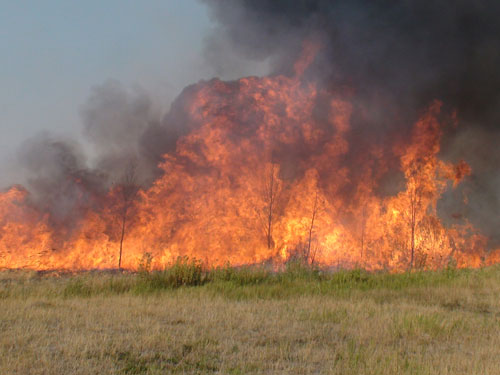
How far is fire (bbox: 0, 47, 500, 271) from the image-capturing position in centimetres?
2188

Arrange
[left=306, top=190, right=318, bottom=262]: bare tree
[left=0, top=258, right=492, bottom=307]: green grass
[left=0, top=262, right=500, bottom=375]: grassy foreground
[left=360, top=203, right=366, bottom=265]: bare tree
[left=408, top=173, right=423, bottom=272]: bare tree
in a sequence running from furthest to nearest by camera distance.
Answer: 1. [left=360, top=203, right=366, bottom=265]: bare tree
2. [left=306, top=190, right=318, bottom=262]: bare tree
3. [left=408, top=173, right=423, bottom=272]: bare tree
4. [left=0, top=258, right=492, bottom=307]: green grass
5. [left=0, top=262, right=500, bottom=375]: grassy foreground

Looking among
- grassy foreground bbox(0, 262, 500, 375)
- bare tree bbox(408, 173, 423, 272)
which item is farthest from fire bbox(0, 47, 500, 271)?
grassy foreground bbox(0, 262, 500, 375)

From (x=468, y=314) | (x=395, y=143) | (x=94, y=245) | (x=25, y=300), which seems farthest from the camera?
(x=395, y=143)

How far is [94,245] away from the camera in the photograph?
890 inches

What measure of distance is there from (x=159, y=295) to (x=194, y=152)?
1758 cm

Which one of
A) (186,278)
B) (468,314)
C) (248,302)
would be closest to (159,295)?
(186,278)

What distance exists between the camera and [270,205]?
24.1 meters

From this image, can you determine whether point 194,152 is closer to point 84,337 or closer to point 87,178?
point 87,178

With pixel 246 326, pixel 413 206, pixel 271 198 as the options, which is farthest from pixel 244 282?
pixel 413 206

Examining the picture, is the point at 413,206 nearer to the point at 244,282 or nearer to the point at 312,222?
the point at 312,222

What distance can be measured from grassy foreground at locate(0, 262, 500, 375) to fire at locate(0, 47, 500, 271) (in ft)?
32.7

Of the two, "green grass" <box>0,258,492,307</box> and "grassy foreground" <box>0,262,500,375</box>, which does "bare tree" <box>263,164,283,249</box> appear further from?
"grassy foreground" <box>0,262,500,375</box>

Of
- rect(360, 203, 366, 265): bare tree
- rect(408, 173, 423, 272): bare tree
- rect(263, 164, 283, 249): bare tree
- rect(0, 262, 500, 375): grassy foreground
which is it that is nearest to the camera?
rect(0, 262, 500, 375): grassy foreground

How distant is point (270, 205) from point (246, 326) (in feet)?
57.5
